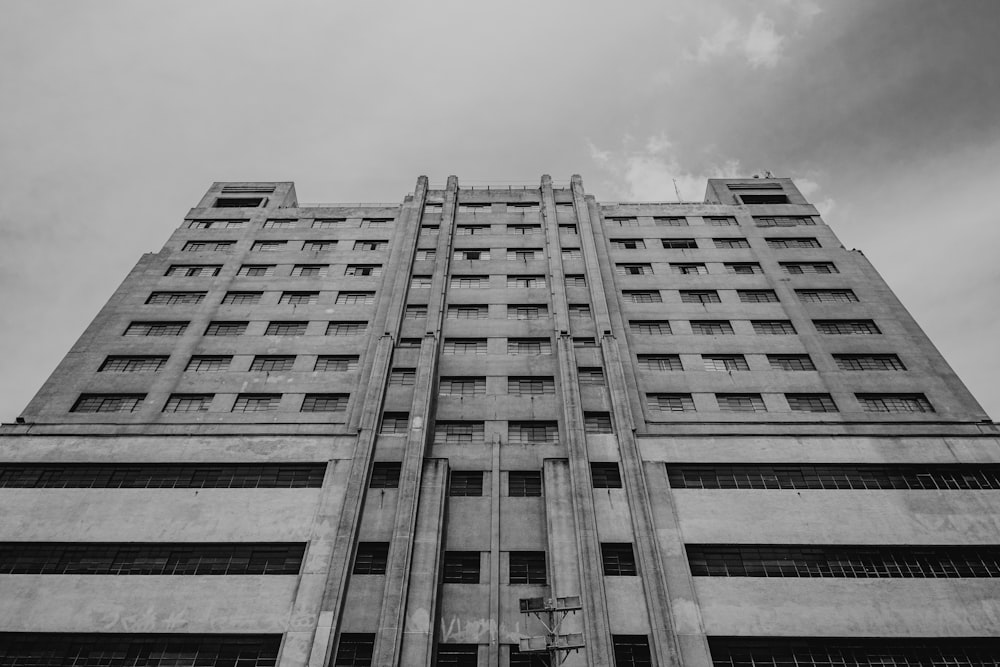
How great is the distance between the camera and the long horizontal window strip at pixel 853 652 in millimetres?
23359

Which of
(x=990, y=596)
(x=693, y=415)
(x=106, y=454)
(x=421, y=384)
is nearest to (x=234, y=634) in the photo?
(x=106, y=454)

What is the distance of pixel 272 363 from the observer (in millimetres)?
36188

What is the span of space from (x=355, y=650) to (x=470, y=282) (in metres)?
25.8

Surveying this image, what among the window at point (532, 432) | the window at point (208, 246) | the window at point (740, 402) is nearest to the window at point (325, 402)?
the window at point (532, 432)

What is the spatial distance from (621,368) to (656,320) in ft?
22.4

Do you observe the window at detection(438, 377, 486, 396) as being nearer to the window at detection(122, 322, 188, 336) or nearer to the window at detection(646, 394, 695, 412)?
the window at detection(646, 394, 695, 412)

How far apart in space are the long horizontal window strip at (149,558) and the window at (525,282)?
76.5ft

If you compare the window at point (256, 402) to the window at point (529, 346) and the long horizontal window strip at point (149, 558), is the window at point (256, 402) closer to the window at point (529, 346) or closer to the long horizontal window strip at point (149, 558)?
the long horizontal window strip at point (149, 558)

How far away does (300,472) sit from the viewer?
29219mm

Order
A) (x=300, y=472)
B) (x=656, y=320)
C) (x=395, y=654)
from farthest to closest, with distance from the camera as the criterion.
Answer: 1. (x=656, y=320)
2. (x=300, y=472)
3. (x=395, y=654)

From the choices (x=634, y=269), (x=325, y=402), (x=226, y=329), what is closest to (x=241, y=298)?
(x=226, y=329)

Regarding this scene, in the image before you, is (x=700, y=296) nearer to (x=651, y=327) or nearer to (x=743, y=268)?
(x=651, y=327)

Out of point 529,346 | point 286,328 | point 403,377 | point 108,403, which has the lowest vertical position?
point 108,403

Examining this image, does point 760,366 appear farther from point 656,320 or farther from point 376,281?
point 376,281
